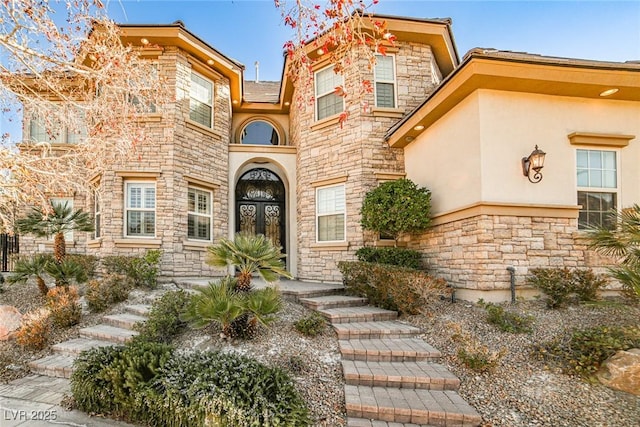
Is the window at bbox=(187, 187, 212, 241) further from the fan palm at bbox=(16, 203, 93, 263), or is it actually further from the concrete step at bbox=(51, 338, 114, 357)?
the concrete step at bbox=(51, 338, 114, 357)

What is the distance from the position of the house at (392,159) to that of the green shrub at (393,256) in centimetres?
36

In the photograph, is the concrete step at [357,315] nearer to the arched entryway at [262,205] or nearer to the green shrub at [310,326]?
the green shrub at [310,326]

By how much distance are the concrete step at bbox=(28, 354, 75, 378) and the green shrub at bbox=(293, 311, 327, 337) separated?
3261 mm

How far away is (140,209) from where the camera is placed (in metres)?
8.96

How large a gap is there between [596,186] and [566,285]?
235 cm

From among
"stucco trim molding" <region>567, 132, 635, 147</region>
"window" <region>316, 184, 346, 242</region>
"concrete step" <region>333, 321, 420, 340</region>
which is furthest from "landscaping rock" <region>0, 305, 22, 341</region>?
"stucco trim molding" <region>567, 132, 635, 147</region>

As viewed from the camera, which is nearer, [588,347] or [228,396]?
[228,396]

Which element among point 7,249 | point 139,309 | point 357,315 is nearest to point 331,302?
point 357,315

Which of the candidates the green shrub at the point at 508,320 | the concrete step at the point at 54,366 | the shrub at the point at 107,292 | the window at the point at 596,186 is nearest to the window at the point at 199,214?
the shrub at the point at 107,292

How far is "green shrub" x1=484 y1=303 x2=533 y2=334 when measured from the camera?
4.85 metres

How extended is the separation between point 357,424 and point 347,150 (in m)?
6.93

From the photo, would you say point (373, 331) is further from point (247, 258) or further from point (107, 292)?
point (107, 292)

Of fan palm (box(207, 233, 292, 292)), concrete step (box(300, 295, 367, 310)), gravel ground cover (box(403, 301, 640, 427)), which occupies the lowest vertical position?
gravel ground cover (box(403, 301, 640, 427))

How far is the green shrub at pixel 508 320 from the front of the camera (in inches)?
191
